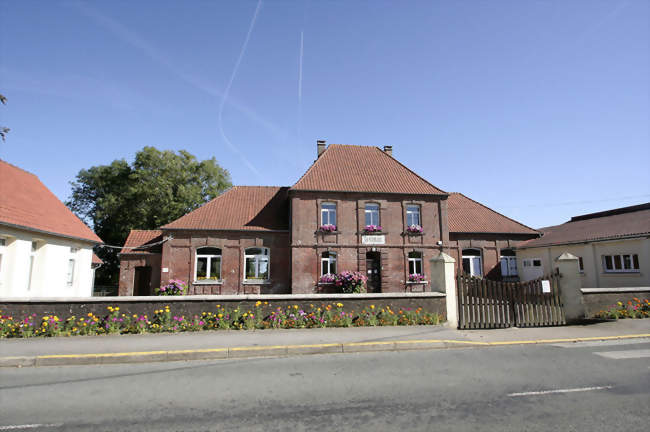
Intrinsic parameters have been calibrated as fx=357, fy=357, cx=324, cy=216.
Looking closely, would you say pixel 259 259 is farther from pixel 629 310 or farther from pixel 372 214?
pixel 629 310

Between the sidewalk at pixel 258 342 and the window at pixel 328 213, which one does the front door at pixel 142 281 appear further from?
the sidewalk at pixel 258 342

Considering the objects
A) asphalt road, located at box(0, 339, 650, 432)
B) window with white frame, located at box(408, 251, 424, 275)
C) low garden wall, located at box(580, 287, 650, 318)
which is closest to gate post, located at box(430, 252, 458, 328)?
asphalt road, located at box(0, 339, 650, 432)

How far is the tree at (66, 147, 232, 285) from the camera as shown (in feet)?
113

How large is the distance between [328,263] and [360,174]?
628 cm

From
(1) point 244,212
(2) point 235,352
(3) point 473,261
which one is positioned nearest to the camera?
(2) point 235,352

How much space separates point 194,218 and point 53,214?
7100 mm

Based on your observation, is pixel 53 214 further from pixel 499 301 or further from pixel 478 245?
pixel 478 245

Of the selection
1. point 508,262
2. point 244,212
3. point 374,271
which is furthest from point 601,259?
point 244,212

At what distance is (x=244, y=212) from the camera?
23766mm

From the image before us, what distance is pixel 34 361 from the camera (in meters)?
6.99

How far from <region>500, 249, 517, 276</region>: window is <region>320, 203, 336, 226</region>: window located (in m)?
12.6

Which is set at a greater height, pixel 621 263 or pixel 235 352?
pixel 621 263

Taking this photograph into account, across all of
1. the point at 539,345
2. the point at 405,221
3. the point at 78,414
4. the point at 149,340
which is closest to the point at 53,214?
the point at 149,340

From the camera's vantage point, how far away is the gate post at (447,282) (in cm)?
1080
